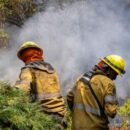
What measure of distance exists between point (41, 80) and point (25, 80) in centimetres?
30

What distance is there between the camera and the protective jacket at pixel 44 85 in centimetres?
625

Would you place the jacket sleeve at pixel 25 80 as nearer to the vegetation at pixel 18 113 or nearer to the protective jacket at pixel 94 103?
the protective jacket at pixel 94 103

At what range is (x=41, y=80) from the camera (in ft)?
20.9

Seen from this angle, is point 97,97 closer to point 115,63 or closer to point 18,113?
point 115,63

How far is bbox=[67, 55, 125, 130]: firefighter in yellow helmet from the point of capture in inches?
243

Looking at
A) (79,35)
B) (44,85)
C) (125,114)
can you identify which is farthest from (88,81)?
(79,35)

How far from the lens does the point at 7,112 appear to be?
450cm

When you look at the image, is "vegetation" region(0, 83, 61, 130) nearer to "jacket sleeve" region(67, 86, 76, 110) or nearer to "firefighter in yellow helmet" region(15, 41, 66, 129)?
"firefighter in yellow helmet" region(15, 41, 66, 129)

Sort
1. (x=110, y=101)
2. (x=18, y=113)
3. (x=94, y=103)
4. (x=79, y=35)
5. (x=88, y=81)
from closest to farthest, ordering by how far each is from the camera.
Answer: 1. (x=18, y=113)
2. (x=110, y=101)
3. (x=94, y=103)
4. (x=88, y=81)
5. (x=79, y=35)

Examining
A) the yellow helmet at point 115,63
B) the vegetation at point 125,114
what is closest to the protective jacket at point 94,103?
the yellow helmet at point 115,63

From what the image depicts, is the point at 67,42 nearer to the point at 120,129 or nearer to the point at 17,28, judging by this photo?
the point at 17,28

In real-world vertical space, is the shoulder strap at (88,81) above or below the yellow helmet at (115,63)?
below

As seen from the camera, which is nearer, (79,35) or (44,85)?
(44,85)

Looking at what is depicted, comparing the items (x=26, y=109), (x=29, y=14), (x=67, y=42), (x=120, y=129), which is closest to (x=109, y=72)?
(x=26, y=109)
